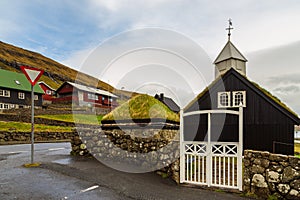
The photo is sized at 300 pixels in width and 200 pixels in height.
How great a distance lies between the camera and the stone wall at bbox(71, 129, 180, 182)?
7.81m

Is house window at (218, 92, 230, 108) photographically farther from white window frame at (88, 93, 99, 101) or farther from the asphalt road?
white window frame at (88, 93, 99, 101)

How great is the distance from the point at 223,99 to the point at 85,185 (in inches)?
557

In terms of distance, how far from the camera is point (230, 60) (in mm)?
24344

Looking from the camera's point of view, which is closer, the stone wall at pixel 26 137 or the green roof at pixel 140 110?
the green roof at pixel 140 110

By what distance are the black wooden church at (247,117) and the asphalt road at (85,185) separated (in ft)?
36.8

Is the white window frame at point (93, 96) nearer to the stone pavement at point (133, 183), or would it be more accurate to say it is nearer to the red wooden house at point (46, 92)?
the red wooden house at point (46, 92)

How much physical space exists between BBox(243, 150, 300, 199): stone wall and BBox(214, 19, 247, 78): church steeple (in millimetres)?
19504

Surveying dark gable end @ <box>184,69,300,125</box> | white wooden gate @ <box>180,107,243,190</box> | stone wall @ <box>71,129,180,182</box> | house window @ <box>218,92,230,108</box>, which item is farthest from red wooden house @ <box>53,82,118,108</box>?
white wooden gate @ <box>180,107,243,190</box>

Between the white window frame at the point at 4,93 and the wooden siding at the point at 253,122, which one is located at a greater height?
the white window frame at the point at 4,93

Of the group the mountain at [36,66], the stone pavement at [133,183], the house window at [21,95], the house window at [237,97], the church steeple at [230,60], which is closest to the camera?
the stone pavement at [133,183]

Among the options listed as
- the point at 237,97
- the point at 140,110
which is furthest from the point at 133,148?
the point at 237,97

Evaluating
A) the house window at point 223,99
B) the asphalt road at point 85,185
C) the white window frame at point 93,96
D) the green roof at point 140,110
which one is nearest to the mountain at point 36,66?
the white window frame at point 93,96

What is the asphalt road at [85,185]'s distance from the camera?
5344 millimetres

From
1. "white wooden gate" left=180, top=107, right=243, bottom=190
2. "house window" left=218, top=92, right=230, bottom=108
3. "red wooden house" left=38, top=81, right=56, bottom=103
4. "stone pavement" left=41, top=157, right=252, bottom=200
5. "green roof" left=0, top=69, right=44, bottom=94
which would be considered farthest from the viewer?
"red wooden house" left=38, top=81, right=56, bottom=103
